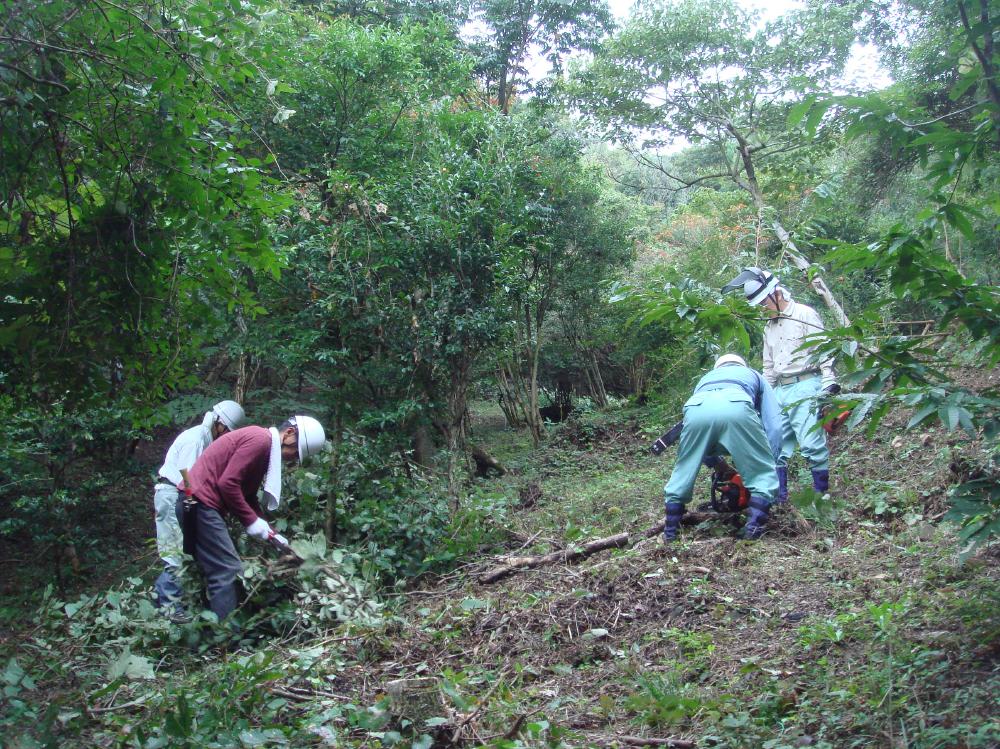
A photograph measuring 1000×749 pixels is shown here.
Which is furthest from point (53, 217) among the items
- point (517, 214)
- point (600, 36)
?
point (600, 36)

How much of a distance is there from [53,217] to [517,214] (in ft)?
15.3

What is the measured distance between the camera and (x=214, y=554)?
511 cm

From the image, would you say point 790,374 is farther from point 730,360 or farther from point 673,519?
point 673,519

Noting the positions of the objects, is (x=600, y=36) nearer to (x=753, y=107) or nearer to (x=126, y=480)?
(x=753, y=107)

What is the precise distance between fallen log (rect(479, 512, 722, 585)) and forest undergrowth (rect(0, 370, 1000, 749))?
91mm

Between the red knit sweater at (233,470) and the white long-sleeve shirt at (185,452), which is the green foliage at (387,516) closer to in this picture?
the red knit sweater at (233,470)

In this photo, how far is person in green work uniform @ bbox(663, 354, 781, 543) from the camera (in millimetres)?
5309

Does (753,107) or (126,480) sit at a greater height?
(753,107)

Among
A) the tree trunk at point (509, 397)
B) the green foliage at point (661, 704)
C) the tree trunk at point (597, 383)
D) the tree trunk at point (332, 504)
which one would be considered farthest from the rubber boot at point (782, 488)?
the tree trunk at point (597, 383)

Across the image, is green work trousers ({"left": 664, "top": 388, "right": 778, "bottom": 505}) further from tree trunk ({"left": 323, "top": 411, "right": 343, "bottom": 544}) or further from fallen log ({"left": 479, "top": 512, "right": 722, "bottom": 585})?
tree trunk ({"left": 323, "top": 411, "right": 343, "bottom": 544})

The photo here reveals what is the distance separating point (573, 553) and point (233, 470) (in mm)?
2446

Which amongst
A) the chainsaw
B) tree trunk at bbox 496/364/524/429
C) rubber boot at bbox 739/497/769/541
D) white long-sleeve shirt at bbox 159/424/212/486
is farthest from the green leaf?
tree trunk at bbox 496/364/524/429

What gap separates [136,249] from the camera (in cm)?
370

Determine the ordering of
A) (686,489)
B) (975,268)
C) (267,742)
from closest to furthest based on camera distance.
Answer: (267,742)
(686,489)
(975,268)
